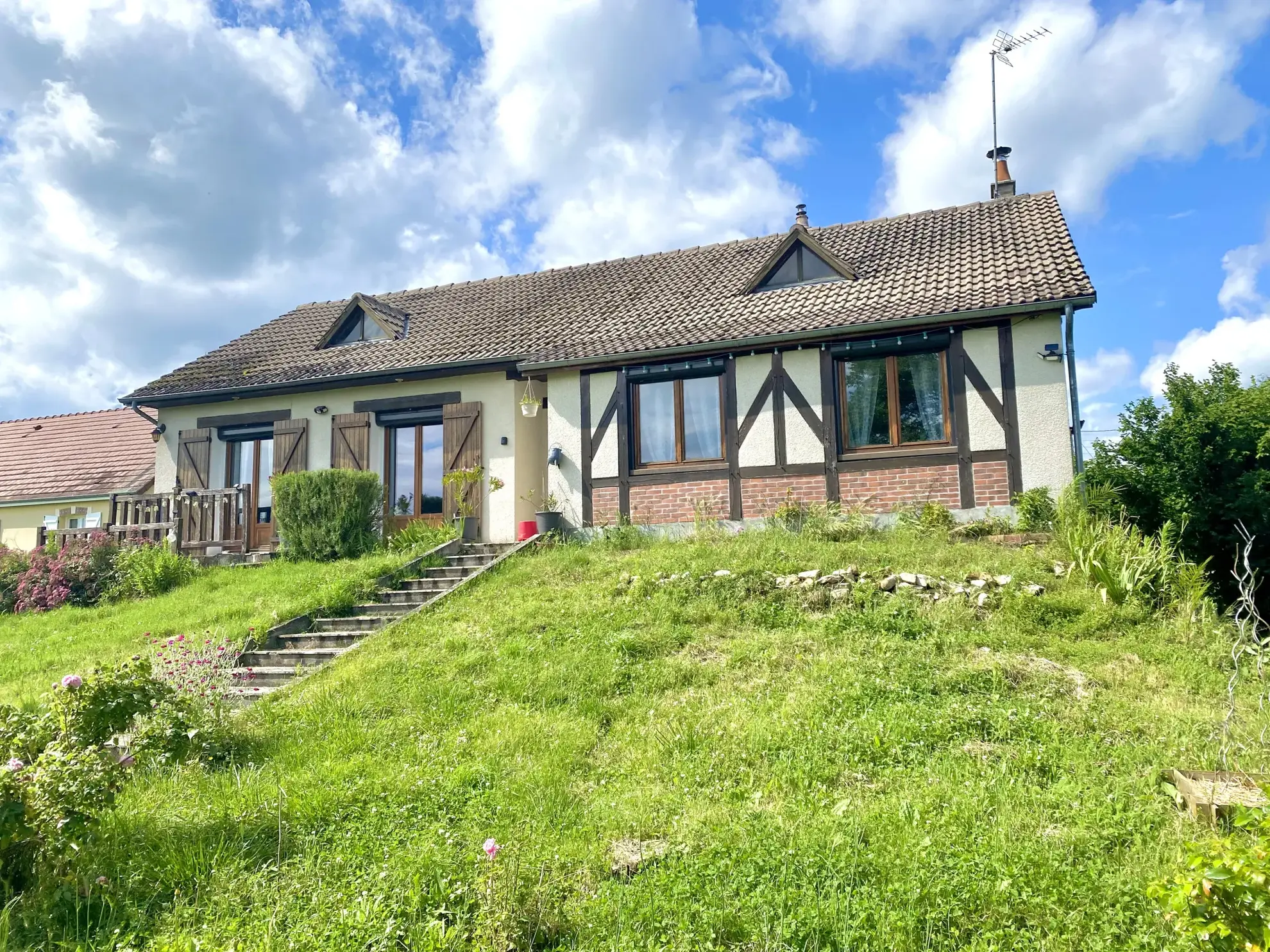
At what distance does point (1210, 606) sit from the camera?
7207mm

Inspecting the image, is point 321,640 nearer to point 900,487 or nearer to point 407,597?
point 407,597

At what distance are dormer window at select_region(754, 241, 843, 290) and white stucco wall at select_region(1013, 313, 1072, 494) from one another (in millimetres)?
3375

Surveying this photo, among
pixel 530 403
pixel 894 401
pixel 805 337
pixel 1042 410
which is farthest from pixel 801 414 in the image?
pixel 530 403

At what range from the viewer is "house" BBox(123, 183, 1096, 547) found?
1059 cm

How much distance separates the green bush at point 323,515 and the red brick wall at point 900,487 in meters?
7.15

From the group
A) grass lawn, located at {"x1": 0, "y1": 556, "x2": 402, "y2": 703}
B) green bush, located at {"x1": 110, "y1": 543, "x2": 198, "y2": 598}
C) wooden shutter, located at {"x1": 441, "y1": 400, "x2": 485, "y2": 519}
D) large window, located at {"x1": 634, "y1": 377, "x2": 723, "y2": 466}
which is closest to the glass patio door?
green bush, located at {"x1": 110, "y1": 543, "x2": 198, "y2": 598}

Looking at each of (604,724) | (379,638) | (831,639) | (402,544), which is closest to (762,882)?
(604,724)

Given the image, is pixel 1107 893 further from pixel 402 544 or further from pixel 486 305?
pixel 486 305

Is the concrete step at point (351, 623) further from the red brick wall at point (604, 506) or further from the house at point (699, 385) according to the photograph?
the house at point (699, 385)

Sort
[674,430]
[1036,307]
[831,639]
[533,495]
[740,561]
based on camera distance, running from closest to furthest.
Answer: [831,639], [740,561], [1036,307], [674,430], [533,495]

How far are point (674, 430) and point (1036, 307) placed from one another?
4.96m

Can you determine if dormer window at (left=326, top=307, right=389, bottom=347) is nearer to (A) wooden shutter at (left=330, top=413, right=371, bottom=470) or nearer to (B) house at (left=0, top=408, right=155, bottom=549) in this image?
(A) wooden shutter at (left=330, top=413, right=371, bottom=470)

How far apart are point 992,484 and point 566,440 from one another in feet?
19.7

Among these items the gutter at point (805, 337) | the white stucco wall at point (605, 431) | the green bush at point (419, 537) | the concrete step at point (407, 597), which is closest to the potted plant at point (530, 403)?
the gutter at point (805, 337)
